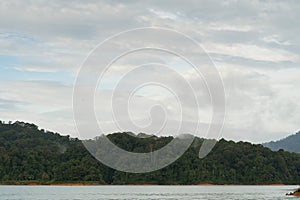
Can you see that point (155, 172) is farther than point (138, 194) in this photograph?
Yes

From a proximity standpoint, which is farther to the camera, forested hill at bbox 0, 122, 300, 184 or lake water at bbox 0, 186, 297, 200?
forested hill at bbox 0, 122, 300, 184

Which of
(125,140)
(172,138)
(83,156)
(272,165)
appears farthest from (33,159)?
(272,165)

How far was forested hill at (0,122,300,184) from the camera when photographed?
15000 cm

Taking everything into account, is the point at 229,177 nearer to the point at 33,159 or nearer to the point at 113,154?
the point at 113,154

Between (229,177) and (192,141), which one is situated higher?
(192,141)

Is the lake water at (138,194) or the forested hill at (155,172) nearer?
the lake water at (138,194)

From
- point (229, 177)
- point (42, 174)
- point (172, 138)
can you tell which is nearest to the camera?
point (42, 174)

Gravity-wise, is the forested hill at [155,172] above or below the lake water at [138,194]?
above

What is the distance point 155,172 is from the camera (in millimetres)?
158500

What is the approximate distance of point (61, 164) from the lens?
499 ft

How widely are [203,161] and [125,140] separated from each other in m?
23.6

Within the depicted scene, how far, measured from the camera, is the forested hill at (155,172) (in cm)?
15000

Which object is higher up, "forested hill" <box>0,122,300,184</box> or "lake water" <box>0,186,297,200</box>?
"forested hill" <box>0,122,300,184</box>

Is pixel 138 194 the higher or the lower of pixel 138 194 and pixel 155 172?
the lower
